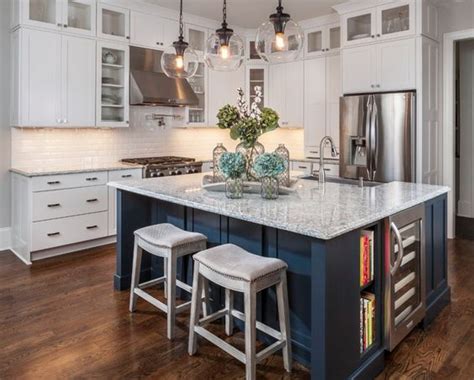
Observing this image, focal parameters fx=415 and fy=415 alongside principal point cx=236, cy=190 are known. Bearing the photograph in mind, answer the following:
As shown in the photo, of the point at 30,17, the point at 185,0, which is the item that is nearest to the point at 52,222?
the point at 30,17

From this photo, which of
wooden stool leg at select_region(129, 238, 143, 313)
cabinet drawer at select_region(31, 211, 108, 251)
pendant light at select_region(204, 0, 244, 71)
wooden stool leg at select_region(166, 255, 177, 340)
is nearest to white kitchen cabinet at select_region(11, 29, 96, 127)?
cabinet drawer at select_region(31, 211, 108, 251)

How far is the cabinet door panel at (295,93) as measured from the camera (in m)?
6.01

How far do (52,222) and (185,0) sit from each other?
3012 mm

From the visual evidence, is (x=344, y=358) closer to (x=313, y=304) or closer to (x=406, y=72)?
(x=313, y=304)

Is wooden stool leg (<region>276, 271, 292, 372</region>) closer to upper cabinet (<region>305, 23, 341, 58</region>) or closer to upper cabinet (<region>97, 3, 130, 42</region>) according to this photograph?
upper cabinet (<region>97, 3, 130, 42</region>)

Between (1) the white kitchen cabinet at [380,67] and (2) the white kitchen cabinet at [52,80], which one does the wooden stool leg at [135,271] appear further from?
(1) the white kitchen cabinet at [380,67]

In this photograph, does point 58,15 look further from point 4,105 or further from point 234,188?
point 234,188

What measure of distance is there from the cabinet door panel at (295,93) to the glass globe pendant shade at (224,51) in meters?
3.05

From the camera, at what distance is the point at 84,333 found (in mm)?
2697

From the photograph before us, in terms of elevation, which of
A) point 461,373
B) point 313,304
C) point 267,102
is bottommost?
point 461,373

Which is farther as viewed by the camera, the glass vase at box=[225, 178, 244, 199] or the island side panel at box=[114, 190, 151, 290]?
the island side panel at box=[114, 190, 151, 290]

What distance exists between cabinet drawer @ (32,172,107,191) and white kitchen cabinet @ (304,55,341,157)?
2.92 metres

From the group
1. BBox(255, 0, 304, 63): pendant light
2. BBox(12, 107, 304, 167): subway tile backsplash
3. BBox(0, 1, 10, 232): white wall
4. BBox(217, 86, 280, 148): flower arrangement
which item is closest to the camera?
BBox(255, 0, 304, 63): pendant light

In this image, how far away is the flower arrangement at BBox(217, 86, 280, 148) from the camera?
9.58 ft
